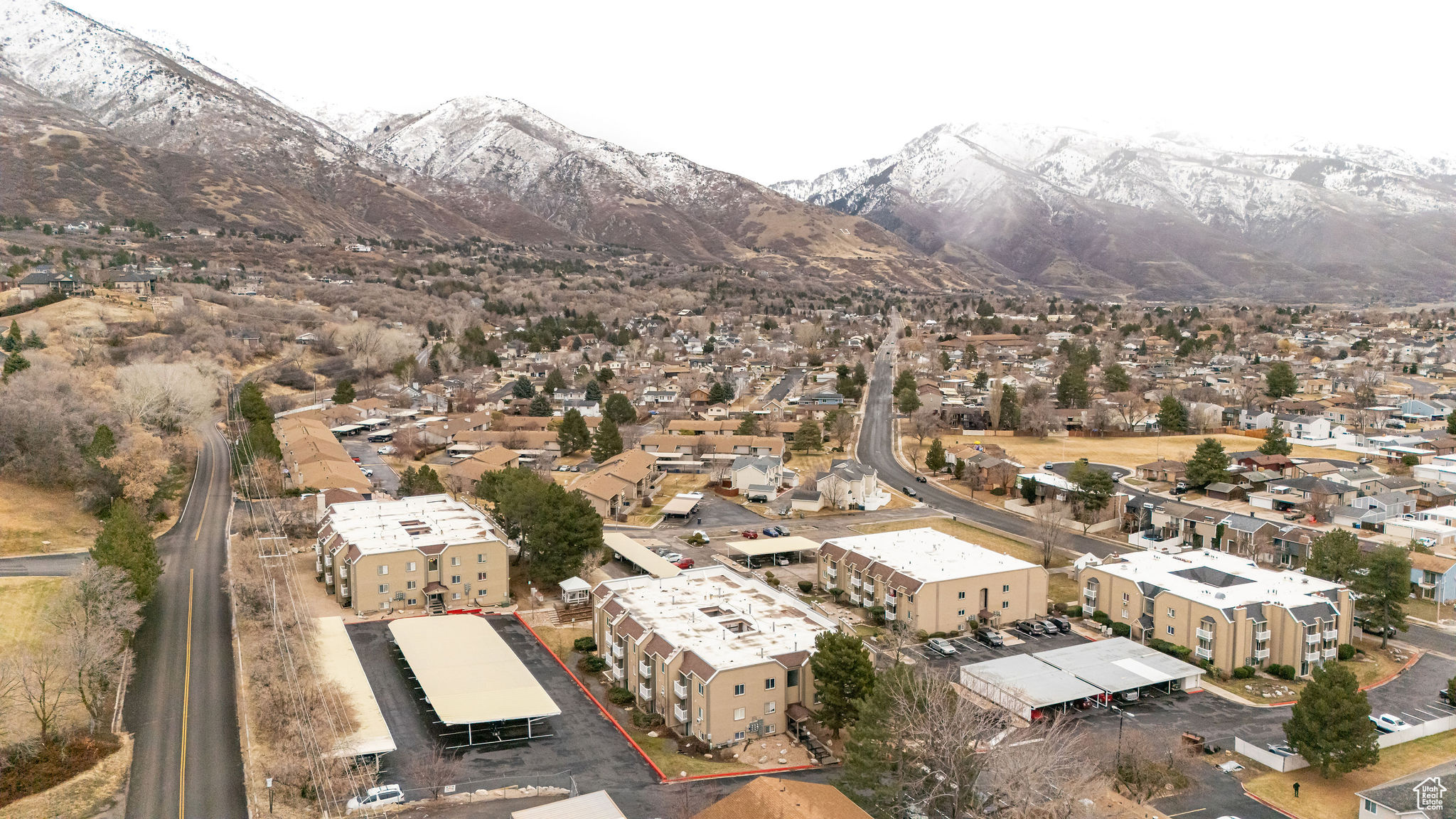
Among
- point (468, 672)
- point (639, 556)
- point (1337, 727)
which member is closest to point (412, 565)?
point (468, 672)

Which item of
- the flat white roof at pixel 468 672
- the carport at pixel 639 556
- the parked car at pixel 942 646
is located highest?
the flat white roof at pixel 468 672

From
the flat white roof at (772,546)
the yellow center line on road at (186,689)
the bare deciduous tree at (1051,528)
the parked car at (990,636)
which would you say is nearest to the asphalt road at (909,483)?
the bare deciduous tree at (1051,528)

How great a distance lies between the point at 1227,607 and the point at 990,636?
22.2 feet

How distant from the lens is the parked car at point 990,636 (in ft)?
93.8

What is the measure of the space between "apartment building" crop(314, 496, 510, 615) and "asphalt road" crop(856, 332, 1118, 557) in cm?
2272

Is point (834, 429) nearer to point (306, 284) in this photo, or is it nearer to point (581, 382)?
point (581, 382)

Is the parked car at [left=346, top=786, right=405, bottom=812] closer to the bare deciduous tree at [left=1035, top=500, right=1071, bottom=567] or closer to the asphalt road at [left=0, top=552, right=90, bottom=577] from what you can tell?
the asphalt road at [left=0, top=552, right=90, bottom=577]

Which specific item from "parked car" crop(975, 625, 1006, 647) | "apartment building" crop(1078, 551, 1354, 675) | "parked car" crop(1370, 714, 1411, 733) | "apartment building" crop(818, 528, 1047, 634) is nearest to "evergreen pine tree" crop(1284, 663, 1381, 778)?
"parked car" crop(1370, 714, 1411, 733)

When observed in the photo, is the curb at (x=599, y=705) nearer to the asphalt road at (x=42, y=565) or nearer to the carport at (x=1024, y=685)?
the carport at (x=1024, y=685)

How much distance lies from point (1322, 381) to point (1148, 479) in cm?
4240

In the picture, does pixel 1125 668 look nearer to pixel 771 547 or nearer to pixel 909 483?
pixel 771 547

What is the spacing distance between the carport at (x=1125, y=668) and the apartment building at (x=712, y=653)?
22.5 feet

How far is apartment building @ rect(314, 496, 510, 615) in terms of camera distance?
3058 centimetres

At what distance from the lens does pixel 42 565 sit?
3091cm
